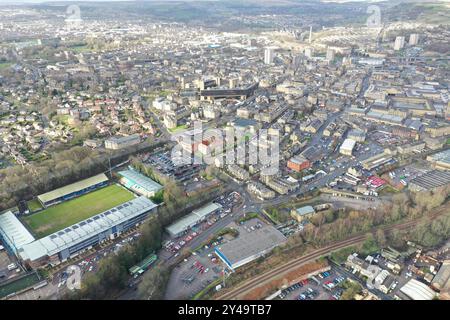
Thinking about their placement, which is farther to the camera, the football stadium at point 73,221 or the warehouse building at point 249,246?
the football stadium at point 73,221

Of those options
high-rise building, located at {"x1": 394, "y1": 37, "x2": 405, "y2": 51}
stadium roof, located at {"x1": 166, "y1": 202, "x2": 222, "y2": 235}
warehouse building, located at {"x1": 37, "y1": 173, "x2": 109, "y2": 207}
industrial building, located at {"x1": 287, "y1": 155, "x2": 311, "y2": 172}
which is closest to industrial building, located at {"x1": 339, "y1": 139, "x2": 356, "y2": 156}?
industrial building, located at {"x1": 287, "y1": 155, "x2": 311, "y2": 172}

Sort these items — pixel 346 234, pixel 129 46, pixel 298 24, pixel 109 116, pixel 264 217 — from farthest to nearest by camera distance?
pixel 298 24
pixel 129 46
pixel 109 116
pixel 264 217
pixel 346 234

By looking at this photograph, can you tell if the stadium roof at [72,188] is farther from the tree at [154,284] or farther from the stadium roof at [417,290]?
the stadium roof at [417,290]

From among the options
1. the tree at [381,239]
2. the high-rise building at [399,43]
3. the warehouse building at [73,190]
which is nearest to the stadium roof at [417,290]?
the tree at [381,239]

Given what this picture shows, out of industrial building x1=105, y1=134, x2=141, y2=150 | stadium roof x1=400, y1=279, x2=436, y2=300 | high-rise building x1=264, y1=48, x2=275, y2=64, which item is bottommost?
stadium roof x1=400, y1=279, x2=436, y2=300

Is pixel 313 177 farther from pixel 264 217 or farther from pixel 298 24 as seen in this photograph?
pixel 298 24

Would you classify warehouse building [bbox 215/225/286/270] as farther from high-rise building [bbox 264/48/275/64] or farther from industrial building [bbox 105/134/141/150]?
high-rise building [bbox 264/48/275/64]

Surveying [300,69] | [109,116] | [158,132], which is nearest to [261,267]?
[158,132]
